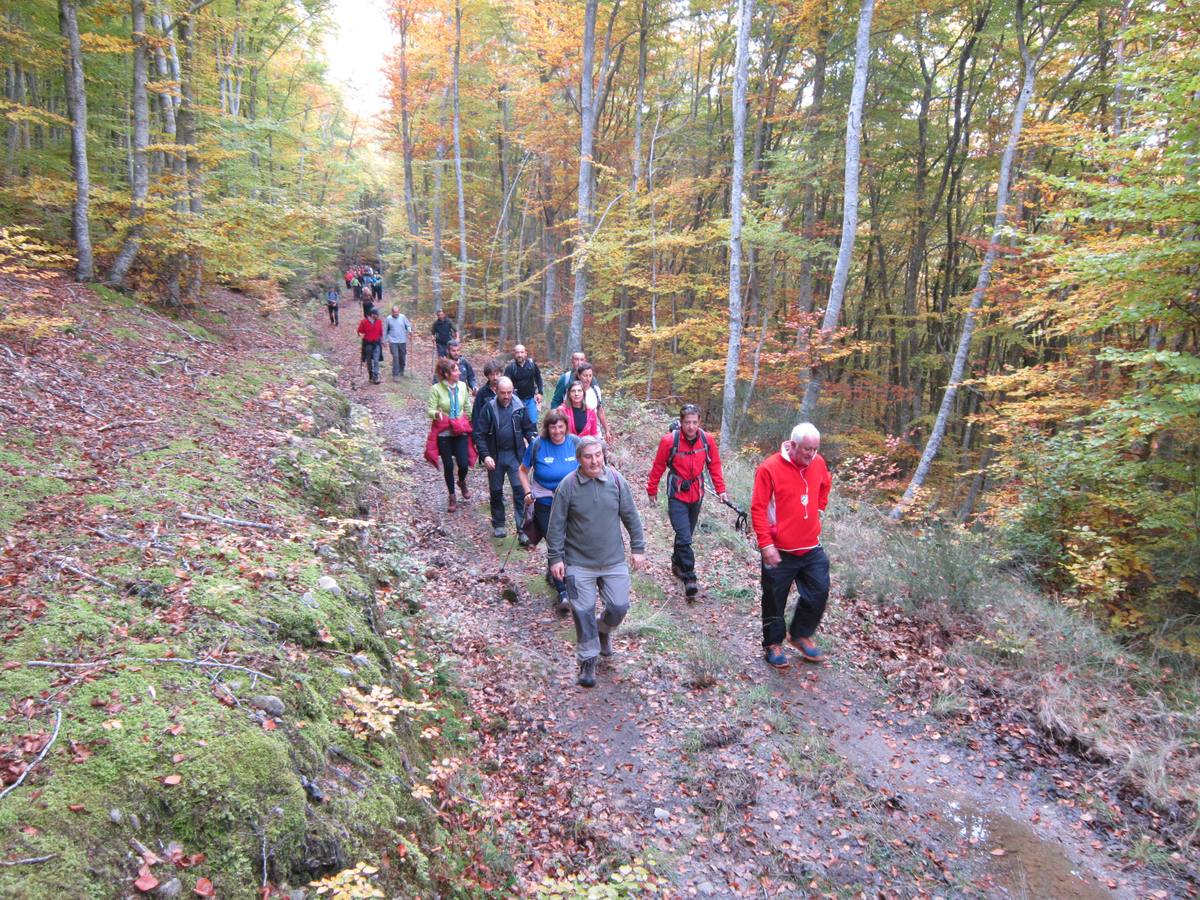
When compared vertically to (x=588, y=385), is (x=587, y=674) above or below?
below

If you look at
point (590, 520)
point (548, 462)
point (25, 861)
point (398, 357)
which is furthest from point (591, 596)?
point (398, 357)

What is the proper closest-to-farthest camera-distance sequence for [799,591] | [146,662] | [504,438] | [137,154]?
[146,662], [799,591], [504,438], [137,154]

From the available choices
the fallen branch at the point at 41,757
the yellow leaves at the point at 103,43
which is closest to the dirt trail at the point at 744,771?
the fallen branch at the point at 41,757

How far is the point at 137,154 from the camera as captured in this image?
29.5 ft

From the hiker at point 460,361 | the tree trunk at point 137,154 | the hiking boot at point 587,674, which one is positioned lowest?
the hiking boot at point 587,674

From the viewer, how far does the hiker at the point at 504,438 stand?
7434 mm

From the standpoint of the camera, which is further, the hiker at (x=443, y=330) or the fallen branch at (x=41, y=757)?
the hiker at (x=443, y=330)

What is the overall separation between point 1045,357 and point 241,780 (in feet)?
68.4

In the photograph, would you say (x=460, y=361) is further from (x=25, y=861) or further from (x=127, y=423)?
(x=25, y=861)

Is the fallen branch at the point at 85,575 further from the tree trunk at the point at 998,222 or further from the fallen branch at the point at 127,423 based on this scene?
the tree trunk at the point at 998,222

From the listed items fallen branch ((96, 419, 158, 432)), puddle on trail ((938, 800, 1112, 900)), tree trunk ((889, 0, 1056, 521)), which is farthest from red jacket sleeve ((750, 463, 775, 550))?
tree trunk ((889, 0, 1056, 521))

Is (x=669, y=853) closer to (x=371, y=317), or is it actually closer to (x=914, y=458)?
(x=371, y=317)

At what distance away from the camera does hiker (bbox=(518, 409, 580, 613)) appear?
20.0 feet

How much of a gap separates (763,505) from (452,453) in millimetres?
5038
